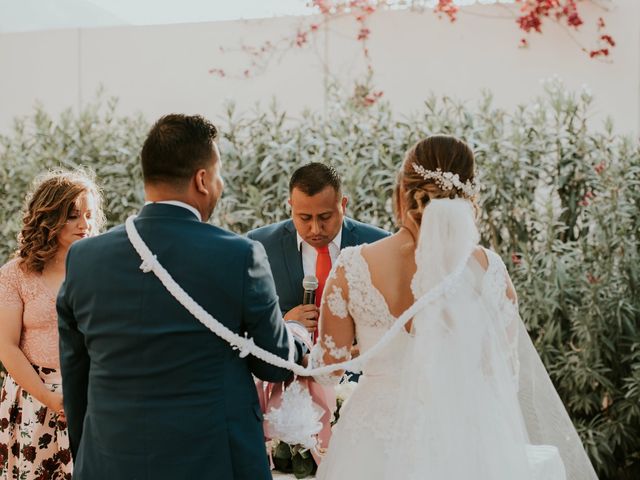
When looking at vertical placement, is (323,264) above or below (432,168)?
below

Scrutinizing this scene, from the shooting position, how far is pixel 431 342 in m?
2.91

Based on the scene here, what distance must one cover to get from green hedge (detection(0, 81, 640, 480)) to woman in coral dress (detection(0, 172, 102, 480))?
2.36 meters

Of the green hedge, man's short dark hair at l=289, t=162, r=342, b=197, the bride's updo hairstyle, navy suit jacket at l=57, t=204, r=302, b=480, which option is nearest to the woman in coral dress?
man's short dark hair at l=289, t=162, r=342, b=197

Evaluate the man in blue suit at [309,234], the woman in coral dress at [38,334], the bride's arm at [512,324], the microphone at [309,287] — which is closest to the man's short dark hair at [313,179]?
the man in blue suit at [309,234]

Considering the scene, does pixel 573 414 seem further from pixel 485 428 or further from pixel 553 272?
pixel 485 428

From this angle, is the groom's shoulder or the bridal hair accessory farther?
the groom's shoulder

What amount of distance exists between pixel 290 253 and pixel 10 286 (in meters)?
1.33

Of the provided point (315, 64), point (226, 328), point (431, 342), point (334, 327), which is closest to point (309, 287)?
point (334, 327)

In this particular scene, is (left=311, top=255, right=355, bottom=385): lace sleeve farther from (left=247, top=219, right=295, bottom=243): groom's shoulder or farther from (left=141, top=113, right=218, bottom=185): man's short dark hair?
(left=247, top=219, right=295, bottom=243): groom's shoulder

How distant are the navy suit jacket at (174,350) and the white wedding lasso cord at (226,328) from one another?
0.03 metres

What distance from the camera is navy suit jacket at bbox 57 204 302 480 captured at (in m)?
2.57

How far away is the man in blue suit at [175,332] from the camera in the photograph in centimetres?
258

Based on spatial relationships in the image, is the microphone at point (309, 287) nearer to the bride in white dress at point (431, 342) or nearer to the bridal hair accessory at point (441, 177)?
the bride in white dress at point (431, 342)

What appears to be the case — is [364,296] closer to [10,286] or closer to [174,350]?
[174,350]
